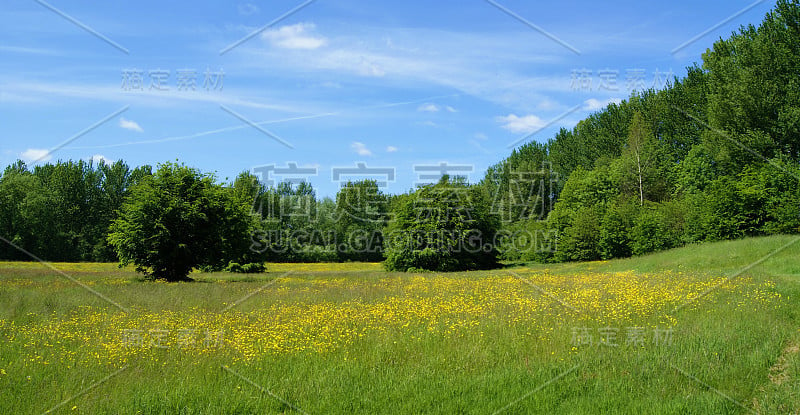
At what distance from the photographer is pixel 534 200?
80938 mm

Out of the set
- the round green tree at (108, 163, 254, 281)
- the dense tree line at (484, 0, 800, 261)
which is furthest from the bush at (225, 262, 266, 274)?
the dense tree line at (484, 0, 800, 261)

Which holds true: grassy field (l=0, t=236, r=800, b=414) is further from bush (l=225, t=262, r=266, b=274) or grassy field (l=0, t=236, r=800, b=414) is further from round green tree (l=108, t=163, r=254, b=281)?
bush (l=225, t=262, r=266, b=274)

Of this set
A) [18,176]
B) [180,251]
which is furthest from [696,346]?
[18,176]

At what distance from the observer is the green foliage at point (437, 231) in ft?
158

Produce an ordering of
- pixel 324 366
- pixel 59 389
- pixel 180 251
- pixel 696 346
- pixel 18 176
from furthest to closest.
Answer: pixel 18 176, pixel 180 251, pixel 696 346, pixel 324 366, pixel 59 389

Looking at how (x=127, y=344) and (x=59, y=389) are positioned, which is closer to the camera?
(x=59, y=389)

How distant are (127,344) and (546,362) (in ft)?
25.9

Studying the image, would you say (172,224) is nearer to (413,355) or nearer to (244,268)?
(244,268)

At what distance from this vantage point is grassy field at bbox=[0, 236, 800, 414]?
7.16 m

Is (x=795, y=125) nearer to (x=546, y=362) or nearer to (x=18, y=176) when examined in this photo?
(x=546, y=362)

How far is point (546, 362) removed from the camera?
8.70 metres

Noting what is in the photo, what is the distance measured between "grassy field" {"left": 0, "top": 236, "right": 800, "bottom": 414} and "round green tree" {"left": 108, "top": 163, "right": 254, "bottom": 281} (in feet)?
36.1

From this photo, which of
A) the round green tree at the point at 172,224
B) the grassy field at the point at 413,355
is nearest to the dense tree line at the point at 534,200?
the round green tree at the point at 172,224

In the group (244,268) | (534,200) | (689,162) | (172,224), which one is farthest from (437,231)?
(534,200)
